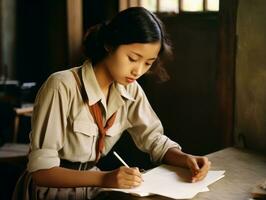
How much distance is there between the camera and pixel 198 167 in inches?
94.0

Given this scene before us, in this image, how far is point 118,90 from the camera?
2662mm

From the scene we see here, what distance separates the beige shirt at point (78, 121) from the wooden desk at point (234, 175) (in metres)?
0.32

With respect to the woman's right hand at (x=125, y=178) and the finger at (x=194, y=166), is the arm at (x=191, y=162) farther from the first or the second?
the woman's right hand at (x=125, y=178)

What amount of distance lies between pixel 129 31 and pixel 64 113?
49 centimetres

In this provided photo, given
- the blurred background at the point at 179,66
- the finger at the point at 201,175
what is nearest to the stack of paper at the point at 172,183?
the finger at the point at 201,175

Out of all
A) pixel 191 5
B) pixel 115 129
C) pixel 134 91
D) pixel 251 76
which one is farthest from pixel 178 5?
pixel 115 129

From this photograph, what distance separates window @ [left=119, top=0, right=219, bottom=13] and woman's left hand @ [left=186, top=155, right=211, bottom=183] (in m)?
2.12

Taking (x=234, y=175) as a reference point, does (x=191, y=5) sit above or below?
above

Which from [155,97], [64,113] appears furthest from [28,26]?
[64,113]

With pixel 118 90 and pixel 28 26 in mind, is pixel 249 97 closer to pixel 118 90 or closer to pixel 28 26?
pixel 118 90

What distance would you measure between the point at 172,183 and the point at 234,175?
15.4 inches

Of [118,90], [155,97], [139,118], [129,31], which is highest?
[129,31]

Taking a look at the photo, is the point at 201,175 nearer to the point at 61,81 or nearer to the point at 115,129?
the point at 115,129

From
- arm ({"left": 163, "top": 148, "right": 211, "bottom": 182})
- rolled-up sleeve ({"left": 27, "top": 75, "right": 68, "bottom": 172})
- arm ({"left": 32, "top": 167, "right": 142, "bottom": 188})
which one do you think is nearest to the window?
arm ({"left": 163, "top": 148, "right": 211, "bottom": 182})
